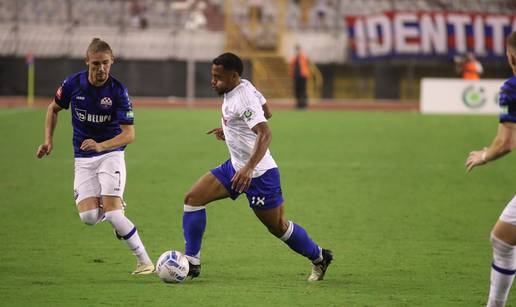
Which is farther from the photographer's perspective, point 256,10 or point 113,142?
point 256,10

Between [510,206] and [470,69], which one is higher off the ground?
[510,206]

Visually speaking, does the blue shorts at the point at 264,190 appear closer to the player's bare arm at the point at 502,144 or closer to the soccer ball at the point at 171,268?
the soccer ball at the point at 171,268

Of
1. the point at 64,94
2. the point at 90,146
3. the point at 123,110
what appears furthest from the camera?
the point at 64,94

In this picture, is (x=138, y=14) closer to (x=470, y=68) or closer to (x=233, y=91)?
(x=470, y=68)

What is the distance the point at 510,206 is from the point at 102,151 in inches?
146

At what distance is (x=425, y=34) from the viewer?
126ft

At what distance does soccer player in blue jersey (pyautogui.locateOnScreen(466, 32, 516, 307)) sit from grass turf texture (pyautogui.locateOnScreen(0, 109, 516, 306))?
0.92 m

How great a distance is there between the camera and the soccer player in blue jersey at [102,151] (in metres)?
8.47

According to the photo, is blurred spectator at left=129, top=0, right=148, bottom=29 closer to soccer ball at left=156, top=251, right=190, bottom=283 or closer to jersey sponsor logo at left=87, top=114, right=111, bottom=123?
jersey sponsor logo at left=87, top=114, right=111, bottom=123

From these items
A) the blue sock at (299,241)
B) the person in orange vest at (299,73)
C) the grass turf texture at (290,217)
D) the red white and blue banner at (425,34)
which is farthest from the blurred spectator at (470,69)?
the blue sock at (299,241)

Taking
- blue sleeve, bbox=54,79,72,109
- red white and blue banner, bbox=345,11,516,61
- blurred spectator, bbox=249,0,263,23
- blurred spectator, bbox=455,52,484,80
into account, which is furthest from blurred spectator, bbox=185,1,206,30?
blue sleeve, bbox=54,79,72,109

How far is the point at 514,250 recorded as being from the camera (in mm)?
6570

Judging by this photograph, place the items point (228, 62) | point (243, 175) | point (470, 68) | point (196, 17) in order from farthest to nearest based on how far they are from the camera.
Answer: point (196, 17), point (470, 68), point (228, 62), point (243, 175)

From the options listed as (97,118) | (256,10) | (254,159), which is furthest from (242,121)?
(256,10)
